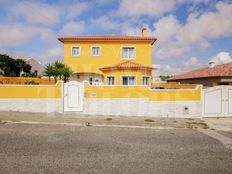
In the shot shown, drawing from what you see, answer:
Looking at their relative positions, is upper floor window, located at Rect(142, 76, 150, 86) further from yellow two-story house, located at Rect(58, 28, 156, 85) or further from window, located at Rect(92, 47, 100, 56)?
window, located at Rect(92, 47, 100, 56)

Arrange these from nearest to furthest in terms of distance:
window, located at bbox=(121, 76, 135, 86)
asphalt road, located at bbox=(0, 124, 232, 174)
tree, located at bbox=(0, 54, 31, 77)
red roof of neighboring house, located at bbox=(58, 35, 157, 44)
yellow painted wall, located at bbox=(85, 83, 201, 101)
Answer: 1. asphalt road, located at bbox=(0, 124, 232, 174)
2. yellow painted wall, located at bbox=(85, 83, 201, 101)
3. window, located at bbox=(121, 76, 135, 86)
4. red roof of neighboring house, located at bbox=(58, 35, 157, 44)
5. tree, located at bbox=(0, 54, 31, 77)

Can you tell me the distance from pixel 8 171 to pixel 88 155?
2080 mm

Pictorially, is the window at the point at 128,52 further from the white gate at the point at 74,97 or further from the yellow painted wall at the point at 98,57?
the white gate at the point at 74,97

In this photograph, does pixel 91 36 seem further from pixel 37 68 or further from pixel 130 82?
pixel 37 68

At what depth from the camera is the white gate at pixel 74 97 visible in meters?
12.6

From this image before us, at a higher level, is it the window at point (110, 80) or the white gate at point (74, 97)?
the window at point (110, 80)

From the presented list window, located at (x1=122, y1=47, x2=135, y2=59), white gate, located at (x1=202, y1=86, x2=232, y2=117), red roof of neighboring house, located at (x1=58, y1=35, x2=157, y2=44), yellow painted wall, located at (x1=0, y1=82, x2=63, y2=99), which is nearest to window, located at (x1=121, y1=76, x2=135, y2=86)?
window, located at (x1=122, y1=47, x2=135, y2=59)

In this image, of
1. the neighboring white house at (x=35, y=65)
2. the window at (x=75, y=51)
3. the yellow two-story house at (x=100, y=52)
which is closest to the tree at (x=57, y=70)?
the yellow two-story house at (x=100, y=52)

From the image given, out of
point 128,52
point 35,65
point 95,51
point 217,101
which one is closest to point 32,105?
point 95,51

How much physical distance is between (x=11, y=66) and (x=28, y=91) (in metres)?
16.1

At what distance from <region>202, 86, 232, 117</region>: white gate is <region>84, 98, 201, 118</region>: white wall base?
92 cm

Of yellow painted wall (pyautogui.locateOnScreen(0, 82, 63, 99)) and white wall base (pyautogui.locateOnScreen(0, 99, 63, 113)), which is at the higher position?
yellow painted wall (pyautogui.locateOnScreen(0, 82, 63, 99))

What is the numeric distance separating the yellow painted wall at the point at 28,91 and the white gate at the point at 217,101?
10.6 m

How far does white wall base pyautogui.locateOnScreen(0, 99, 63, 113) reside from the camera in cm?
1234
